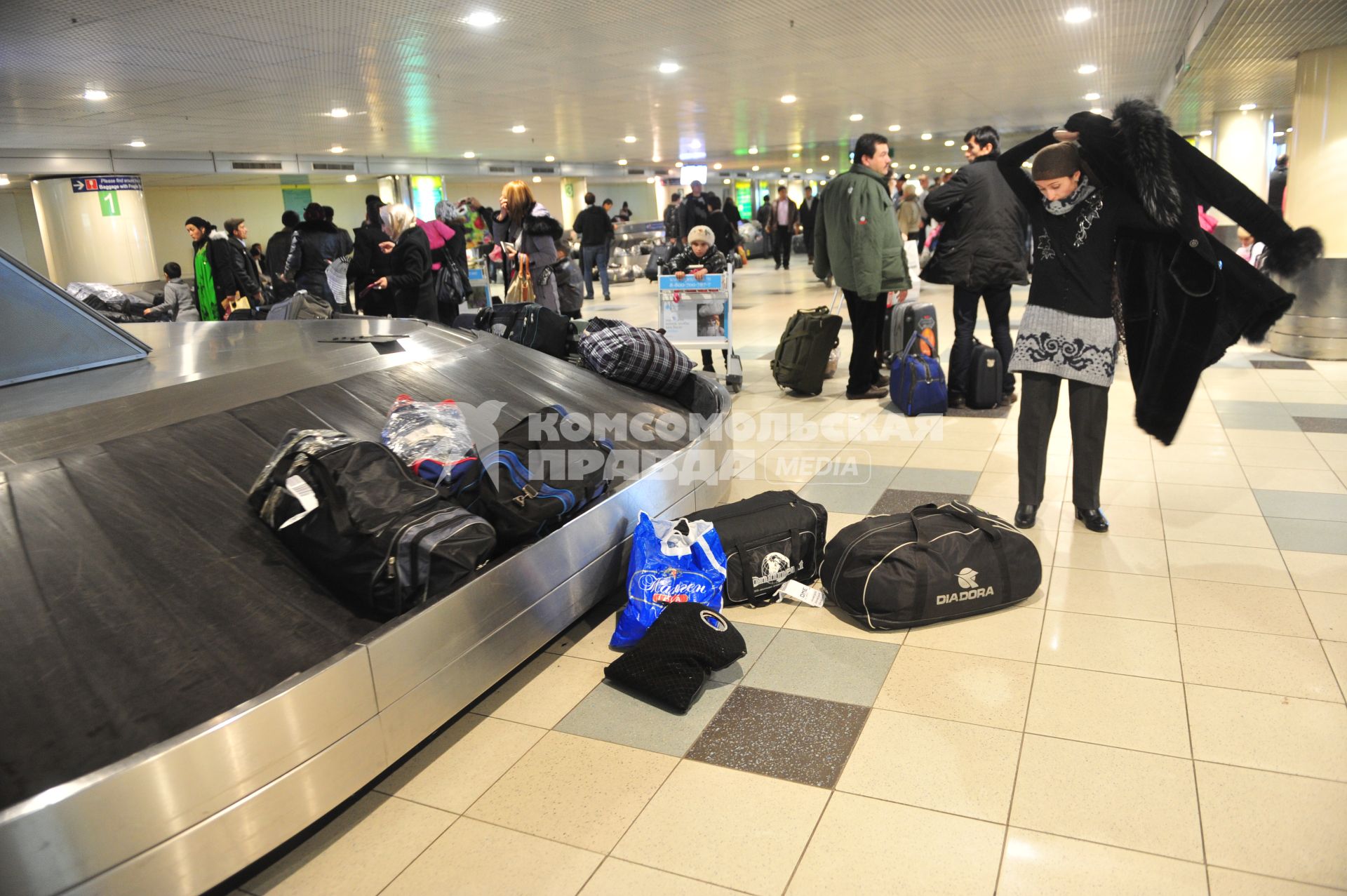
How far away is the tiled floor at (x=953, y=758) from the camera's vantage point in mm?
2084

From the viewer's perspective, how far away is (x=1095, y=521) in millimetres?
4102

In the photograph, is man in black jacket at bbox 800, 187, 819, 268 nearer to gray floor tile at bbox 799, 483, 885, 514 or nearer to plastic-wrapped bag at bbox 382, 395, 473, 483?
gray floor tile at bbox 799, 483, 885, 514

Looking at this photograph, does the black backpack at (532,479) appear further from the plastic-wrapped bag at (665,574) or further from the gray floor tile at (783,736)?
the gray floor tile at (783,736)

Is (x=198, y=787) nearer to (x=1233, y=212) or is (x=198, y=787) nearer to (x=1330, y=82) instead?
(x=1233, y=212)

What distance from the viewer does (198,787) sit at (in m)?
1.91

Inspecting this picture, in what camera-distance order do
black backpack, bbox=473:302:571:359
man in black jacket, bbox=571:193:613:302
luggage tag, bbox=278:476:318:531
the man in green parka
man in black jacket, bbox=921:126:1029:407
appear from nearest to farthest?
luggage tag, bbox=278:476:318:531
black backpack, bbox=473:302:571:359
man in black jacket, bbox=921:126:1029:407
the man in green parka
man in black jacket, bbox=571:193:613:302

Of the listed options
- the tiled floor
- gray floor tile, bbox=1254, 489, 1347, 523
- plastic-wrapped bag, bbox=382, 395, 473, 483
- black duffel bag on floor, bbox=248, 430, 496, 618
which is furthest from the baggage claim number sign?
gray floor tile, bbox=1254, 489, 1347, 523

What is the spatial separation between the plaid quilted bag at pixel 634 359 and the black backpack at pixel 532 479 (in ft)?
4.93

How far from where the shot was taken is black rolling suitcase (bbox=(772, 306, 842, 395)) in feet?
24.0

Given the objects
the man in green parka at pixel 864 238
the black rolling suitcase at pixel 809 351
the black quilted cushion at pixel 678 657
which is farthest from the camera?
the black rolling suitcase at pixel 809 351

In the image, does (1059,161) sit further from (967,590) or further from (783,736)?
(783,736)

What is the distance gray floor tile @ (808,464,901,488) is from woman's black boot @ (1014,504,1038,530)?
0.89 m

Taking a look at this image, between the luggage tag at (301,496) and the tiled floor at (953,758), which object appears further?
the luggage tag at (301,496)

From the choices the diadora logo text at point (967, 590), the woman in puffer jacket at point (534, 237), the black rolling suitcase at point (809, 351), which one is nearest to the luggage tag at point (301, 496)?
the diadora logo text at point (967, 590)
